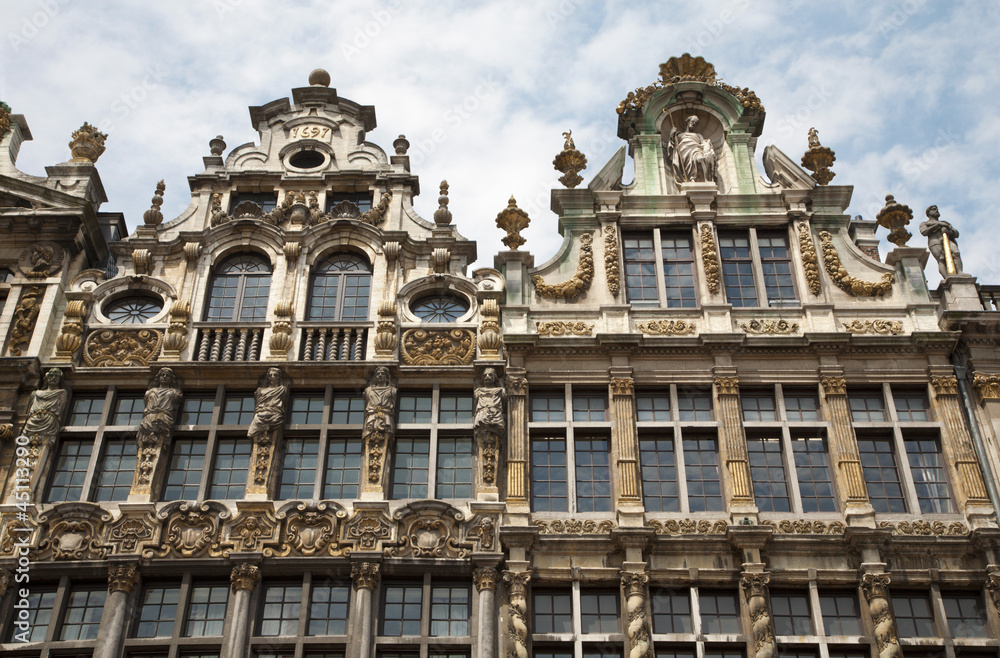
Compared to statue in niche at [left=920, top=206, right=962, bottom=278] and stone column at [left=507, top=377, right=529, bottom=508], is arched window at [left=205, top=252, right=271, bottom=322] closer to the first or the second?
stone column at [left=507, top=377, right=529, bottom=508]

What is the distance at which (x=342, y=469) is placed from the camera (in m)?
18.4

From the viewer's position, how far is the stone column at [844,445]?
1759cm

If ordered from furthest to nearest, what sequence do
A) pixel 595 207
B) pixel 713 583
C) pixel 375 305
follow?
pixel 595 207
pixel 375 305
pixel 713 583

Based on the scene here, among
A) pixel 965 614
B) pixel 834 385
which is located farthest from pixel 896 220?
pixel 965 614

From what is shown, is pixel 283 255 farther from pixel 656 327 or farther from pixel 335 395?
pixel 656 327

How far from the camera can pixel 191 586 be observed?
671 inches

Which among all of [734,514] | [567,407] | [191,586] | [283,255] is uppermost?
[283,255]

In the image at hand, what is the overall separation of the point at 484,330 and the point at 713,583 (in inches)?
230

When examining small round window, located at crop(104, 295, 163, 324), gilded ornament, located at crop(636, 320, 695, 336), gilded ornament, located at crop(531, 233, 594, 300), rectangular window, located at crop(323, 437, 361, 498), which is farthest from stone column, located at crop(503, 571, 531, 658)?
small round window, located at crop(104, 295, 163, 324)

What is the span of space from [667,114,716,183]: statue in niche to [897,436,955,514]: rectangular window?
660cm

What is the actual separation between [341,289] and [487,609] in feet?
23.0

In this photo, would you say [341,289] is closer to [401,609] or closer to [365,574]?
[365,574]

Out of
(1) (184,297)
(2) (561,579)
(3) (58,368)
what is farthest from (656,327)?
(3) (58,368)

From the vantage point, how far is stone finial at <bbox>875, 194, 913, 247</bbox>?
2097cm
